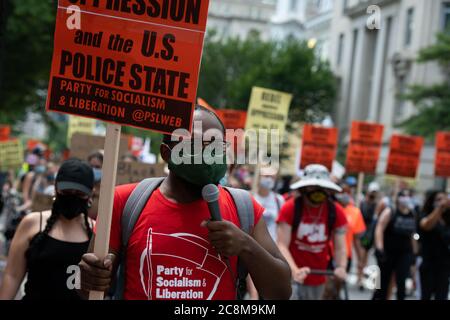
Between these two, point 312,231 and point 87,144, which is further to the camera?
point 87,144

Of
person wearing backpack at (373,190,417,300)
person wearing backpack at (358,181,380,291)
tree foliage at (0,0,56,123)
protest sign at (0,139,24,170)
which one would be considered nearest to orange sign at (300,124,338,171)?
person wearing backpack at (358,181,380,291)

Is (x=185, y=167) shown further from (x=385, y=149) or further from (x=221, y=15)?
(x=221, y=15)

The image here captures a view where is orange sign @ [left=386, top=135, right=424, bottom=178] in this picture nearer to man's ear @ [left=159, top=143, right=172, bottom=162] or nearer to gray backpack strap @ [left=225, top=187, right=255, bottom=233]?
gray backpack strap @ [left=225, top=187, right=255, bottom=233]

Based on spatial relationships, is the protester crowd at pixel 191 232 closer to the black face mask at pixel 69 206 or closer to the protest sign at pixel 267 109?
the black face mask at pixel 69 206

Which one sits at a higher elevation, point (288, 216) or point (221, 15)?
point (221, 15)

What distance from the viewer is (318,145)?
16.8 metres

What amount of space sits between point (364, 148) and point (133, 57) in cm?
1392

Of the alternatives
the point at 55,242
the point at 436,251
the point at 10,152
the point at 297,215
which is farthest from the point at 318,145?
the point at 55,242

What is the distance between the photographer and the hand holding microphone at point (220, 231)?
140 inches

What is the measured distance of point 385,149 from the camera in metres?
52.2

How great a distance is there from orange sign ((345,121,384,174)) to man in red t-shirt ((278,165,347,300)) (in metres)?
8.86

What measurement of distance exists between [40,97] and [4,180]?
11.5 m

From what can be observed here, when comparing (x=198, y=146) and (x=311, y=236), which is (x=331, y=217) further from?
(x=198, y=146)
